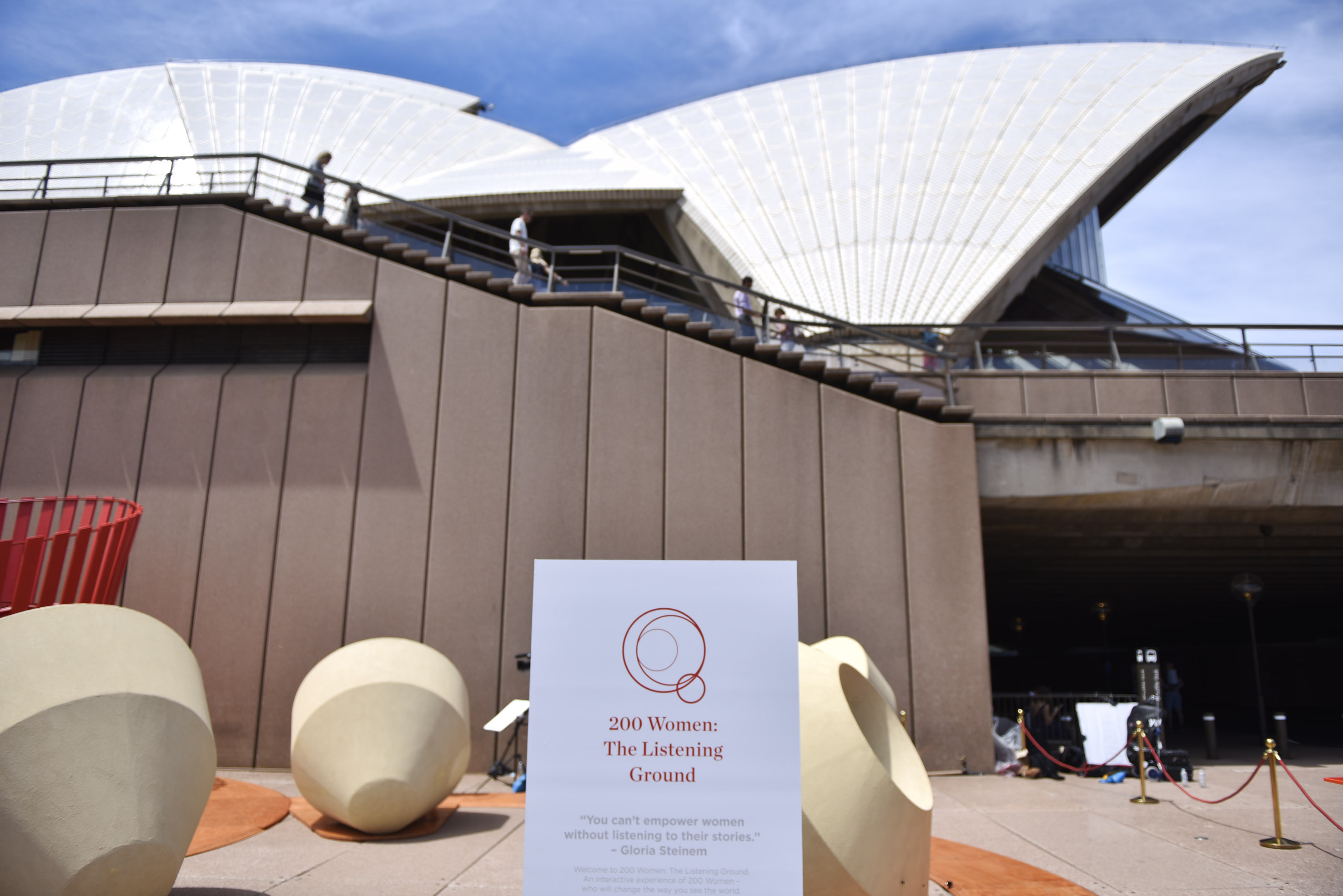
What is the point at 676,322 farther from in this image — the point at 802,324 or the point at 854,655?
the point at 854,655

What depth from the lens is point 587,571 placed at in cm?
355

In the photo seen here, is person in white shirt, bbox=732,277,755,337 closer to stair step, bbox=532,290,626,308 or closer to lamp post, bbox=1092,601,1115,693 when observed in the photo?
stair step, bbox=532,290,626,308

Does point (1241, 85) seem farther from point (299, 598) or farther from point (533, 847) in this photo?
point (533, 847)

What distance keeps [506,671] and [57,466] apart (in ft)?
24.2

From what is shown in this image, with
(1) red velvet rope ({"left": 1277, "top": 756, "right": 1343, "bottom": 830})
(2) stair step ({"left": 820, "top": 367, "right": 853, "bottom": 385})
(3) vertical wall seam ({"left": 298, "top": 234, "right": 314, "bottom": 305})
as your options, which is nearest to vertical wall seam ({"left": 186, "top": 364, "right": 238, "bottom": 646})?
(3) vertical wall seam ({"left": 298, "top": 234, "right": 314, "bottom": 305})

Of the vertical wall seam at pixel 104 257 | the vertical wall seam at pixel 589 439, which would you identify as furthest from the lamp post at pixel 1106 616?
the vertical wall seam at pixel 104 257

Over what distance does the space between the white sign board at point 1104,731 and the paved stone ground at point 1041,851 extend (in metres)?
1.58

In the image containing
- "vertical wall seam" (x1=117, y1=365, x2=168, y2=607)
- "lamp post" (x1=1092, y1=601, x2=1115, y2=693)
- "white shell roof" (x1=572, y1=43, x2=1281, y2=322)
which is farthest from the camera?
"lamp post" (x1=1092, y1=601, x2=1115, y2=693)

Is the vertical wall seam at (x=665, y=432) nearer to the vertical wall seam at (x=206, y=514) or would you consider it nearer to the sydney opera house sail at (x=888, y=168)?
the vertical wall seam at (x=206, y=514)

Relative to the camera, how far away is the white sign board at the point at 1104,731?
11.8 metres

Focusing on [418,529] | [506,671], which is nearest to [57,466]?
[418,529]

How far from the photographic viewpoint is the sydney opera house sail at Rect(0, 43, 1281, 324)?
22000 mm

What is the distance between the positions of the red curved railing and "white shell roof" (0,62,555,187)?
2473cm

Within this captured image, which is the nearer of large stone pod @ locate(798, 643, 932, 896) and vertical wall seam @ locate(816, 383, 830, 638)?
large stone pod @ locate(798, 643, 932, 896)
